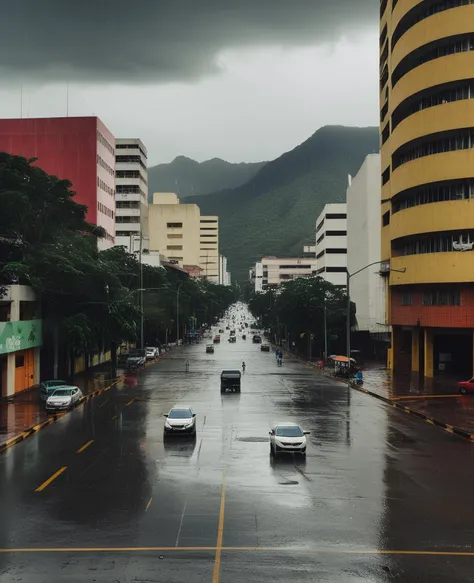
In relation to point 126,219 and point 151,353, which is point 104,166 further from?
point 126,219

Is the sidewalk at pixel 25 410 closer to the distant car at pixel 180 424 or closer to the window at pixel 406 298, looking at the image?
the distant car at pixel 180 424

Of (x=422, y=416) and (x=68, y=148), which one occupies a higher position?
(x=68, y=148)

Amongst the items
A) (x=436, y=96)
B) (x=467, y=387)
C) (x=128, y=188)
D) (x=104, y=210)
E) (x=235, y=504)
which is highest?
(x=128, y=188)

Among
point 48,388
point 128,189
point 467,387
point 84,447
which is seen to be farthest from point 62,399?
point 128,189

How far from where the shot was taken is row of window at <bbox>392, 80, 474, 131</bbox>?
61.9 metres

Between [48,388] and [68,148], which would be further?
[68,148]

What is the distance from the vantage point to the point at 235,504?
69.7ft

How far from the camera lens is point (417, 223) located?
66000 mm

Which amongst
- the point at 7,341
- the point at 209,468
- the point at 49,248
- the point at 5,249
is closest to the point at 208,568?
the point at 209,468

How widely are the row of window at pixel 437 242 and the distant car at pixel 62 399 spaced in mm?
36491

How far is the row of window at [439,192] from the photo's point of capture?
6177 centimetres

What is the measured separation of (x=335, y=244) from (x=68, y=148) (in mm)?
67624

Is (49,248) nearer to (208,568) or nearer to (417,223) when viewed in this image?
(417,223)

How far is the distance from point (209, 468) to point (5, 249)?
42.3m
